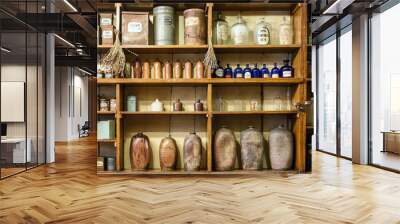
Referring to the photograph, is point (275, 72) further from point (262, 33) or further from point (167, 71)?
point (167, 71)

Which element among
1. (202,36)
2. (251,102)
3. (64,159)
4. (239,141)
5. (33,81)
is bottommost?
(64,159)

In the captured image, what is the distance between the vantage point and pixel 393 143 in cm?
574

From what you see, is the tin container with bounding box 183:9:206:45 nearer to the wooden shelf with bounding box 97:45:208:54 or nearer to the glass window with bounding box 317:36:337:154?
the wooden shelf with bounding box 97:45:208:54

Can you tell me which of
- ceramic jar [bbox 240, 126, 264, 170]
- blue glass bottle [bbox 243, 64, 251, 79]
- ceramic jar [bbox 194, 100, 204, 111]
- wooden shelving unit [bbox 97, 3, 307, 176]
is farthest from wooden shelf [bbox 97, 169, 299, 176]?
blue glass bottle [bbox 243, 64, 251, 79]

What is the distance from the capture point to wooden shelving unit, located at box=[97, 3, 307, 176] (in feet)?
16.7

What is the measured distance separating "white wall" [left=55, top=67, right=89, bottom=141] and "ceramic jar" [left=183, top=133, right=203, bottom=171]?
359 inches

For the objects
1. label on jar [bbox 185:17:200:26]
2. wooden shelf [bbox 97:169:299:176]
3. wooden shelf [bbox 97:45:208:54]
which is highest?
label on jar [bbox 185:17:200:26]

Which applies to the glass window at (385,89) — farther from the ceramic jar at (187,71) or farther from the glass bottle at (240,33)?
the ceramic jar at (187,71)

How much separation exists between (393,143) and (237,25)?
2945 mm

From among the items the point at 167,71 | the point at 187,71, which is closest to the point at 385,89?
the point at 187,71

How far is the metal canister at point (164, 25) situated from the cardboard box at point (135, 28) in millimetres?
148

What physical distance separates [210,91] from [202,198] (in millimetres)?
1752

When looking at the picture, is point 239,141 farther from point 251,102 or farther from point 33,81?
point 33,81

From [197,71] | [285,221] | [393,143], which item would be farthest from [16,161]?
[393,143]
